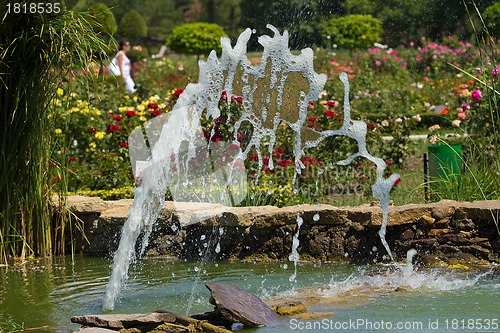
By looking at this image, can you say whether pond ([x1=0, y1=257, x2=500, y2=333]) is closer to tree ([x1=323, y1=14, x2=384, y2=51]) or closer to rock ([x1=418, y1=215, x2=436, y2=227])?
rock ([x1=418, y1=215, x2=436, y2=227])

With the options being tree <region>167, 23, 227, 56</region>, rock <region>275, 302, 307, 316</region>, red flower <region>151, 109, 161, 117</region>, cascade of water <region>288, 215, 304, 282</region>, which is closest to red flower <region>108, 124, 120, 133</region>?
red flower <region>151, 109, 161, 117</region>

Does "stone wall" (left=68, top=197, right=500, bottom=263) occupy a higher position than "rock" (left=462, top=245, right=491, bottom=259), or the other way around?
"stone wall" (left=68, top=197, right=500, bottom=263)

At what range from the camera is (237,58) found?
6301 mm

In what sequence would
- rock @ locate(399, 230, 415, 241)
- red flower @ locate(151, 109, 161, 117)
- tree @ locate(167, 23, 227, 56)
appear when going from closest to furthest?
1. rock @ locate(399, 230, 415, 241)
2. red flower @ locate(151, 109, 161, 117)
3. tree @ locate(167, 23, 227, 56)

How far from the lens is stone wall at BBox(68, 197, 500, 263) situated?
610cm

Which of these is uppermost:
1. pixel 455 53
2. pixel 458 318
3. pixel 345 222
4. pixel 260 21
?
pixel 260 21

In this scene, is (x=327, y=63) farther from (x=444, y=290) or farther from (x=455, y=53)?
(x=444, y=290)

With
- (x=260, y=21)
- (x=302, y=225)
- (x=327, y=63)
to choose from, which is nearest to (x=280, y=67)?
(x=302, y=225)

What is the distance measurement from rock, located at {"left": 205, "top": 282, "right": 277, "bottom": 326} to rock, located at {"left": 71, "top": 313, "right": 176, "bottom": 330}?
251 mm

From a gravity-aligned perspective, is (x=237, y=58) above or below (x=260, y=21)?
below

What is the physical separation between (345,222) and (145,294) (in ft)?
5.64

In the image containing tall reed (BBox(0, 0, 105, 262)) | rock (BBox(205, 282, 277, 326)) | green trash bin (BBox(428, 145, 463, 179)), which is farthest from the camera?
green trash bin (BBox(428, 145, 463, 179))

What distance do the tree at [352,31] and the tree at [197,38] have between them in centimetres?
411

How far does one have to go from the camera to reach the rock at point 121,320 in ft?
13.4
